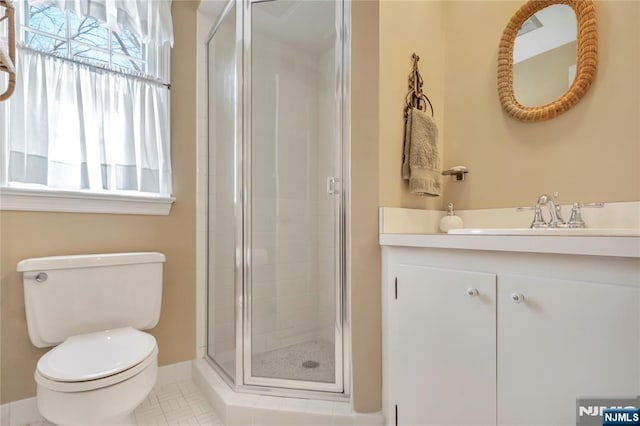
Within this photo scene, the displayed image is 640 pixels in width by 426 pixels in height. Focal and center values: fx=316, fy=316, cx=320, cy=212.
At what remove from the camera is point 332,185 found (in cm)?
149

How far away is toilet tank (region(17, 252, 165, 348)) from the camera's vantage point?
137 cm

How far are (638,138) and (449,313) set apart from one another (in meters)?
1.00

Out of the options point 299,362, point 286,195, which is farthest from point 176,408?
point 286,195

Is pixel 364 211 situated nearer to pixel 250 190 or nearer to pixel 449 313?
pixel 449 313

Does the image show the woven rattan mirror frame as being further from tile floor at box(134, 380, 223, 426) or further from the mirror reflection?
tile floor at box(134, 380, 223, 426)

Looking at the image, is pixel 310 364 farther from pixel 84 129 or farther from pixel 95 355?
pixel 84 129

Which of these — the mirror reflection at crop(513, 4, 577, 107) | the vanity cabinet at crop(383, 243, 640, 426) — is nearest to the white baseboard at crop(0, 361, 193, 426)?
the vanity cabinet at crop(383, 243, 640, 426)

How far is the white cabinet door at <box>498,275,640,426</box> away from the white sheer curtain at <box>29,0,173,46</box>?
2.06m

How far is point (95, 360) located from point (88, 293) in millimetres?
389

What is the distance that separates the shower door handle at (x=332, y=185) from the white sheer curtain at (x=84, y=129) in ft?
3.23

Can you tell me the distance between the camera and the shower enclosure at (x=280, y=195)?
1542 millimetres

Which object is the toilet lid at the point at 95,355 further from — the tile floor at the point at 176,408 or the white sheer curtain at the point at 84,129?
the white sheer curtain at the point at 84,129

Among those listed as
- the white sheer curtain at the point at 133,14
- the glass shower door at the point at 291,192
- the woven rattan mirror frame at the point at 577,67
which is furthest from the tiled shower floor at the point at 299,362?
the white sheer curtain at the point at 133,14

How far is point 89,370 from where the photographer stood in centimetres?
113
